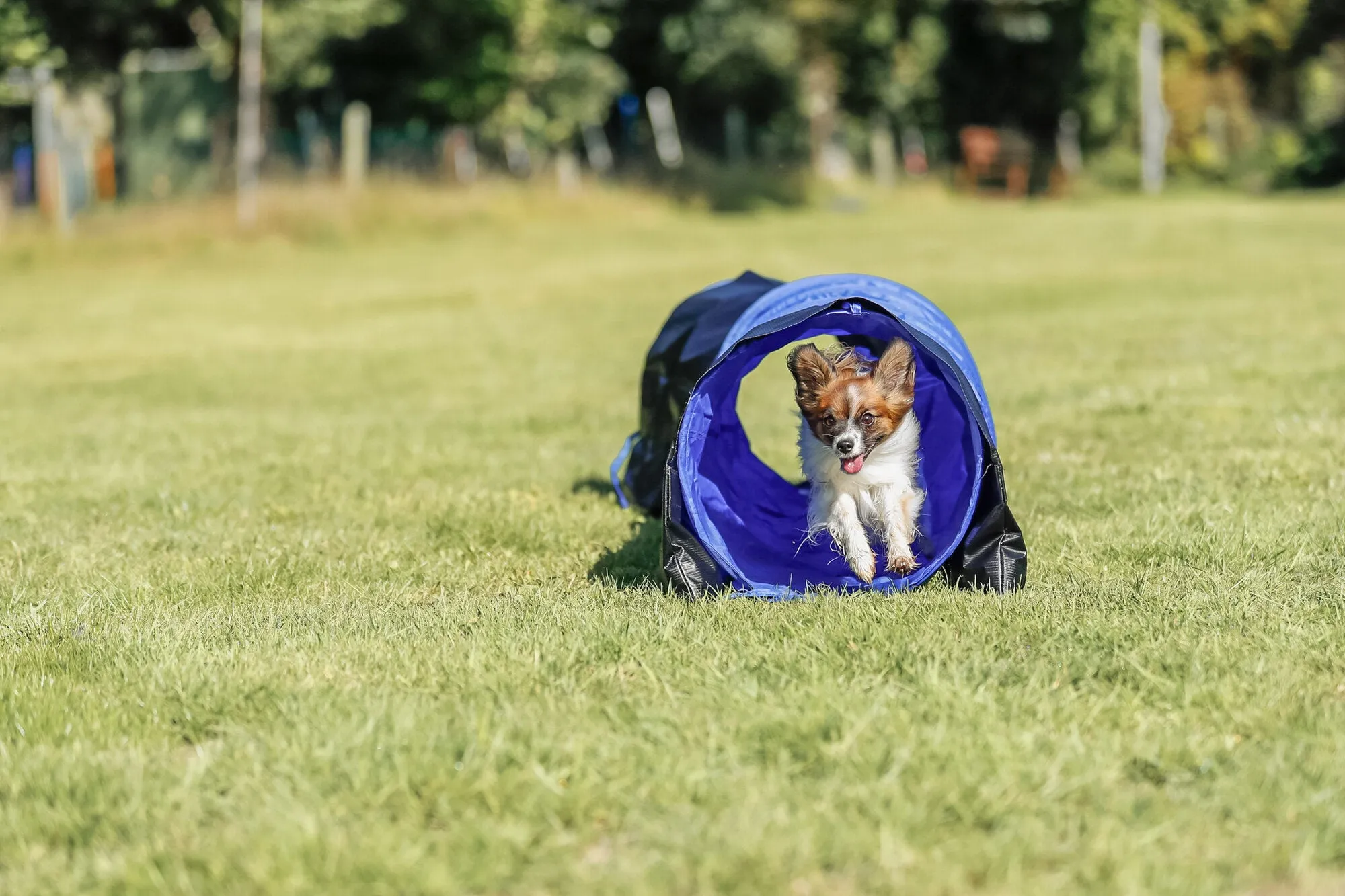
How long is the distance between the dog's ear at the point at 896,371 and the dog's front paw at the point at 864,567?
0.69 m

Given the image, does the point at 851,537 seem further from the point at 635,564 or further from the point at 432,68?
the point at 432,68

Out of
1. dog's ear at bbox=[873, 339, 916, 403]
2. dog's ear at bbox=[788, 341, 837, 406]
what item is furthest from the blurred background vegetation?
dog's ear at bbox=[873, 339, 916, 403]

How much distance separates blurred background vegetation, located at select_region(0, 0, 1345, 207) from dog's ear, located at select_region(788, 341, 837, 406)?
2206 centimetres

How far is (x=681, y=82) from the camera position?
146 ft

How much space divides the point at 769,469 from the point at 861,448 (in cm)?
195

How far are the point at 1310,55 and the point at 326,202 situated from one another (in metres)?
44.6

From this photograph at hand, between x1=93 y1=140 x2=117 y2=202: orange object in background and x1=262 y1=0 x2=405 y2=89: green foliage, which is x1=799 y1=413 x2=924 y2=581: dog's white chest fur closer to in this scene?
x1=262 y1=0 x2=405 y2=89: green foliage

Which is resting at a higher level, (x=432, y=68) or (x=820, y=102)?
(x=432, y=68)

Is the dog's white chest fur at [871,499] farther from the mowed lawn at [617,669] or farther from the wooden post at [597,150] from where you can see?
the wooden post at [597,150]

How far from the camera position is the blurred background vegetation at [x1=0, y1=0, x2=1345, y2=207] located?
3181 cm

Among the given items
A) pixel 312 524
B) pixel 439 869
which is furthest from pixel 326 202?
pixel 439 869

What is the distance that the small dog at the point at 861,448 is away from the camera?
640 centimetres

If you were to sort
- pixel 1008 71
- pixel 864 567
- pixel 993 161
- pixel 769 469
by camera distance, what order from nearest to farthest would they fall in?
pixel 864 567 < pixel 769 469 < pixel 993 161 < pixel 1008 71

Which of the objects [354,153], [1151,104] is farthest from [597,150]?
[1151,104]
